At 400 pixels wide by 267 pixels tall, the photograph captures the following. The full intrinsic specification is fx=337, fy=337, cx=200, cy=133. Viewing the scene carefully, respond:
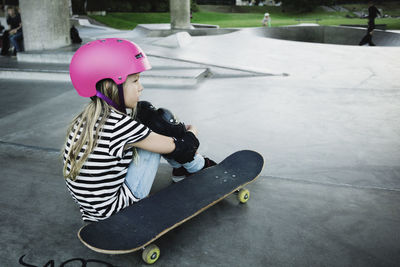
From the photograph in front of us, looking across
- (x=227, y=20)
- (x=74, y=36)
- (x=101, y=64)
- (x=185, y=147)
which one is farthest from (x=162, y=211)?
(x=227, y=20)

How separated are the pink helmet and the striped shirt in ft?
0.83

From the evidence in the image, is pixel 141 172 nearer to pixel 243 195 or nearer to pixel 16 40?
pixel 243 195

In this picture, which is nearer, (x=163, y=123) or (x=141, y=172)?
(x=141, y=172)

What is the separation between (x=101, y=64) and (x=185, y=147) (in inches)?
29.9

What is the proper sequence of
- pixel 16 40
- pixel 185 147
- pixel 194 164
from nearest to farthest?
pixel 185 147 < pixel 194 164 < pixel 16 40

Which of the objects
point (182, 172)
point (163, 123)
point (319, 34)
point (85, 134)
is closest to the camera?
point (85, 134)

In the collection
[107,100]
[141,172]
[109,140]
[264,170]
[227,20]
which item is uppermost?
[227,20]

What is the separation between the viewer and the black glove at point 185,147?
227 centimetres

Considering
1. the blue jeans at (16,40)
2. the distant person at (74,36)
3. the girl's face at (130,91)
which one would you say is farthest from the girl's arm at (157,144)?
the blue jeans at (16,40)

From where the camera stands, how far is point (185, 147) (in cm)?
230

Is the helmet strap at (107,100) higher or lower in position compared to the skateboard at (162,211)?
higher

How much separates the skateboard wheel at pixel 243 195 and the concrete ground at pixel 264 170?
0.06 m

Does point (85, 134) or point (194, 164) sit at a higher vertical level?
point (85, 134)

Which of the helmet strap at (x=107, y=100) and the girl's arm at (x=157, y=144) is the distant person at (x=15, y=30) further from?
the girl's arm at (x=157, y=144)
